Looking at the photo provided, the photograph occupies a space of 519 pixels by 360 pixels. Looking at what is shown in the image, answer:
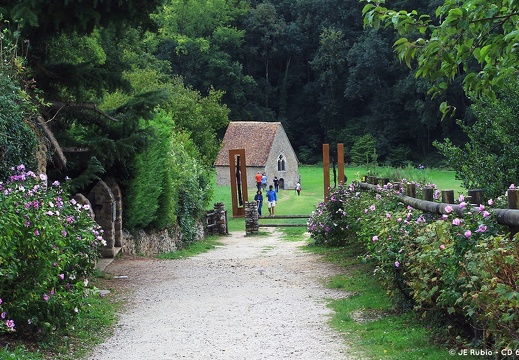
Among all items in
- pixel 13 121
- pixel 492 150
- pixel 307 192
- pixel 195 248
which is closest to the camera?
pixel 13 121

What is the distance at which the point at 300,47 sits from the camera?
303 ft

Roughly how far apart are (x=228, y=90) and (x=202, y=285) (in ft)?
244

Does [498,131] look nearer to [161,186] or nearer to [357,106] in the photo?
[161,186]

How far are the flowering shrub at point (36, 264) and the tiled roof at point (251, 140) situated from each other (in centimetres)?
5584

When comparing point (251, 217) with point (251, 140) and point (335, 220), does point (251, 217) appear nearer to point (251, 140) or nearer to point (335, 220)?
point (335, 220)

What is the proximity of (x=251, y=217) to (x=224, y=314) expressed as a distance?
20095 millimetres

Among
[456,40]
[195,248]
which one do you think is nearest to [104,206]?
[195,248]

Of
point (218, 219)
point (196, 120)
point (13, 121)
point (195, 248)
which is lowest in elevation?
point (195, 248)

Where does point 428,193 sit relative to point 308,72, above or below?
below

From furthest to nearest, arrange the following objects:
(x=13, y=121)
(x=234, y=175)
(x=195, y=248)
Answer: (x=234, y=175), (x=195, y=248), (x=13, y=121)

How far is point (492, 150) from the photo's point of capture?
44.8 ft

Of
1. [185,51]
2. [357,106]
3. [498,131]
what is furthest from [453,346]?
[357,106]

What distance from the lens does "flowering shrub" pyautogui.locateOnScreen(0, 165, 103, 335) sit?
21.6 feet

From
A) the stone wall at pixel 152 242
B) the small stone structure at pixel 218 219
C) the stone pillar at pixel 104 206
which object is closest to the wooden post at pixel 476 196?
the stone pillar at pixel 104 206
